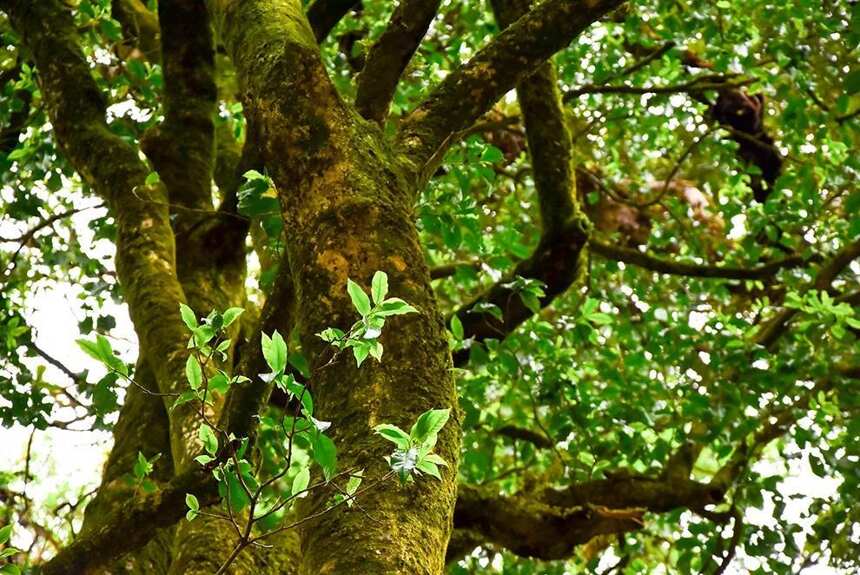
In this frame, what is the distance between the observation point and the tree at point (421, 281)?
5.10 ft

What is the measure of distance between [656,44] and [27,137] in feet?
11.7

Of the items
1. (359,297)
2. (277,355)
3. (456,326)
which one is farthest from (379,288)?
(456,326)

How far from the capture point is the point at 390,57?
2359mm

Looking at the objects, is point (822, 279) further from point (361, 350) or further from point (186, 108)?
point (361, 350)

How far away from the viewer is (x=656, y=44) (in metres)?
5.79

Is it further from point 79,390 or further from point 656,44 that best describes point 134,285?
point 656,44

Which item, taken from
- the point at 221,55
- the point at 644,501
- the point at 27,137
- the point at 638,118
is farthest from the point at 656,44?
the point at 27,137

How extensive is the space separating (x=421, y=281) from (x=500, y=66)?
2.37ft

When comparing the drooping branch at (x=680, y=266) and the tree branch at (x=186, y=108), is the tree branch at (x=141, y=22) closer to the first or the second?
the tree branch at (x=186, y=108)

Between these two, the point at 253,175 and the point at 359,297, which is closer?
the point at 359,297

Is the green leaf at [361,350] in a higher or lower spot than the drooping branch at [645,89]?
lower

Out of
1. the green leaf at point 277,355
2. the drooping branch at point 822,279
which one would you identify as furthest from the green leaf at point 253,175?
the drooping branch at point 822,279

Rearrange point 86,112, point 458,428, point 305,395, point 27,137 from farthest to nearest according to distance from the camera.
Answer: point 27,137 < point 86,112 < point 458,428 < point 305,395

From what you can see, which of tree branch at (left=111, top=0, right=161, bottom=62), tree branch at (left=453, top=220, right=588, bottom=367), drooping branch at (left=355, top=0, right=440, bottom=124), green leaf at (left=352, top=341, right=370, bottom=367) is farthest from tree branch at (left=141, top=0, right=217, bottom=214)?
green leaf at (left=352, top=341, right=370, bottom=367)
